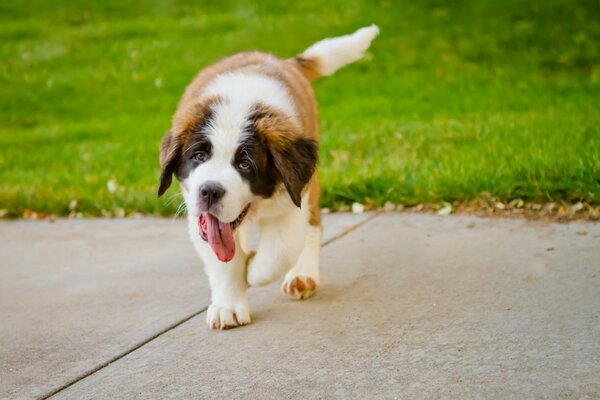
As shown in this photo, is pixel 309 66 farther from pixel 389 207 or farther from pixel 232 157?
pixel 232 157

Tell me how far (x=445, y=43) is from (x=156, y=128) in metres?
4.89

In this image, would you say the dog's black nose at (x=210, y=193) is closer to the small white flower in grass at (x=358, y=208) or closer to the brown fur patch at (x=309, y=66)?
the brown fur patch at (x=309, y=66)

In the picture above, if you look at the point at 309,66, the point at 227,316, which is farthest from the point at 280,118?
the point at 309,66

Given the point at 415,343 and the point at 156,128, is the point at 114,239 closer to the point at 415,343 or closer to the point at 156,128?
the point at 415,343

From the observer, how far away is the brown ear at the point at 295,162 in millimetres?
3826

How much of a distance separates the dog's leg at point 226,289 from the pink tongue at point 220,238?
0.36 ft

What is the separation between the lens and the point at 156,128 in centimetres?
1048

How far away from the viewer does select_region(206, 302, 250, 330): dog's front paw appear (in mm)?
3914

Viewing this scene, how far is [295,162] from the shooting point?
390cm

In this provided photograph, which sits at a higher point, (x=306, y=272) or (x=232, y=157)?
(x=232, y=157)

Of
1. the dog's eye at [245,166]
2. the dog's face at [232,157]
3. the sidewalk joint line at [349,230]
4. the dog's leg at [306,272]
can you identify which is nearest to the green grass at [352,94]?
the sidewalk joint line at [349,230]

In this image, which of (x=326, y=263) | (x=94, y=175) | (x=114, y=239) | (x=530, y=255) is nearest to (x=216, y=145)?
(x=326, y=263)

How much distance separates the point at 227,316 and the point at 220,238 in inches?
14.6

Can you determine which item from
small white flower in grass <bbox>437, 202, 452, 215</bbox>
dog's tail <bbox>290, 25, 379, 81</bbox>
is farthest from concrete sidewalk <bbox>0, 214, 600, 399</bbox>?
dog's tail <bbox>290, 25, 379, 81</bbox>
